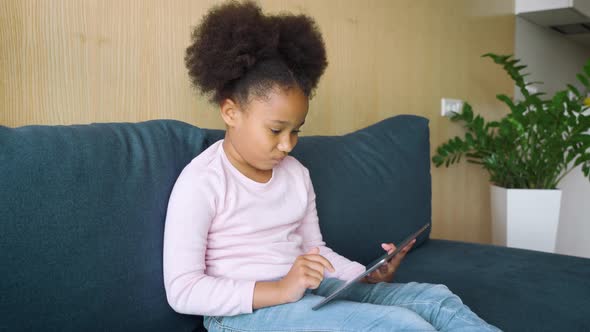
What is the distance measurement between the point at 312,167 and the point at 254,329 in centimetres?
51

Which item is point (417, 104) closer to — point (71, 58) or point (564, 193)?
point (564, 193)

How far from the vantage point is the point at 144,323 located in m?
0.86

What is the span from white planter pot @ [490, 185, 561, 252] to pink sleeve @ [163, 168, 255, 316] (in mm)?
1624

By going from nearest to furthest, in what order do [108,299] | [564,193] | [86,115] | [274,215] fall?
[108,299], [274,215], [86,115], [564,193]

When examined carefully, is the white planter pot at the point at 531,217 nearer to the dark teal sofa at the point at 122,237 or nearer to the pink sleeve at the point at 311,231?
the dark teal sofa at the point at 122,237

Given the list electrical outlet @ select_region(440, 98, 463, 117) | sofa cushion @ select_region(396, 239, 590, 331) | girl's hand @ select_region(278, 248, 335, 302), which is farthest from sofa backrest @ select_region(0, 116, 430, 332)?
electrical outlet @ select_region(440, 98, 463, 117)

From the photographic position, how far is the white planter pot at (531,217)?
2.11 m

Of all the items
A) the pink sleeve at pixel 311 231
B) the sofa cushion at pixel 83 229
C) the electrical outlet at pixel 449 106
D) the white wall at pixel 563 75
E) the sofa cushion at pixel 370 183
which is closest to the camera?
the sofa cushion at pixel 83 229

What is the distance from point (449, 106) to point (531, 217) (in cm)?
59

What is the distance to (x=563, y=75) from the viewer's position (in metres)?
3.52

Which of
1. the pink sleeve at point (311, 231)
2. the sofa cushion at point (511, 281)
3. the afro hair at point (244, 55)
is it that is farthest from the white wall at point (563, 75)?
the afro hair at point (244, 55)

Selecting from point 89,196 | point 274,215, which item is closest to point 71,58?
point 89,196

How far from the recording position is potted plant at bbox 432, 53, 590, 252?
6.61ft

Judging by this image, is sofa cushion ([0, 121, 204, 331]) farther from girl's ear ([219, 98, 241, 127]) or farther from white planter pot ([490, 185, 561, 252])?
white planter pot ([490, 185, 561, 252])
